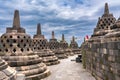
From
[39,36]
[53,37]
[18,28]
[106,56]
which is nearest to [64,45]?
[53,37]

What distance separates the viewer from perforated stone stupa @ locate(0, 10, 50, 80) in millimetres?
9609

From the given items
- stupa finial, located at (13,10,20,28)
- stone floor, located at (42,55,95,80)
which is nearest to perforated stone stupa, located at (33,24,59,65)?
stone floor, located at (42,55,95,80)

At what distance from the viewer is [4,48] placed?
10117mm

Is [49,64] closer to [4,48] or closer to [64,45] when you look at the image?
[4,48]

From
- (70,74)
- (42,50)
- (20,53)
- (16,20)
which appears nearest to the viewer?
(20,53)

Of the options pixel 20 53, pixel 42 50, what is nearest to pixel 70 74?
pixel 20 53

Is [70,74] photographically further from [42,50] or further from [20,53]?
[42,50]

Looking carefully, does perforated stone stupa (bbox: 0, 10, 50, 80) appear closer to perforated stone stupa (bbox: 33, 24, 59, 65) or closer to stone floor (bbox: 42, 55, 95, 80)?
stone floor (bbox: 42, 55, 95, 80)

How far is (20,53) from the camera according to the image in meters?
10.1

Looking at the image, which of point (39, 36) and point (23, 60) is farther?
point (39, 36)

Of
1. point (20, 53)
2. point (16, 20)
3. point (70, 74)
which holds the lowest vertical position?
point (70, 74)

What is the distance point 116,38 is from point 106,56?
130 centimetres

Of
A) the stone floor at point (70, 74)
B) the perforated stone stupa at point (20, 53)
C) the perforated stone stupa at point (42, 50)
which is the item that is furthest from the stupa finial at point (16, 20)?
the perforated stone stupa at point (42, 50)

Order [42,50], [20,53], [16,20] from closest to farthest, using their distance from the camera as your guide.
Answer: [20,53] < [16,20] < [42,50]
